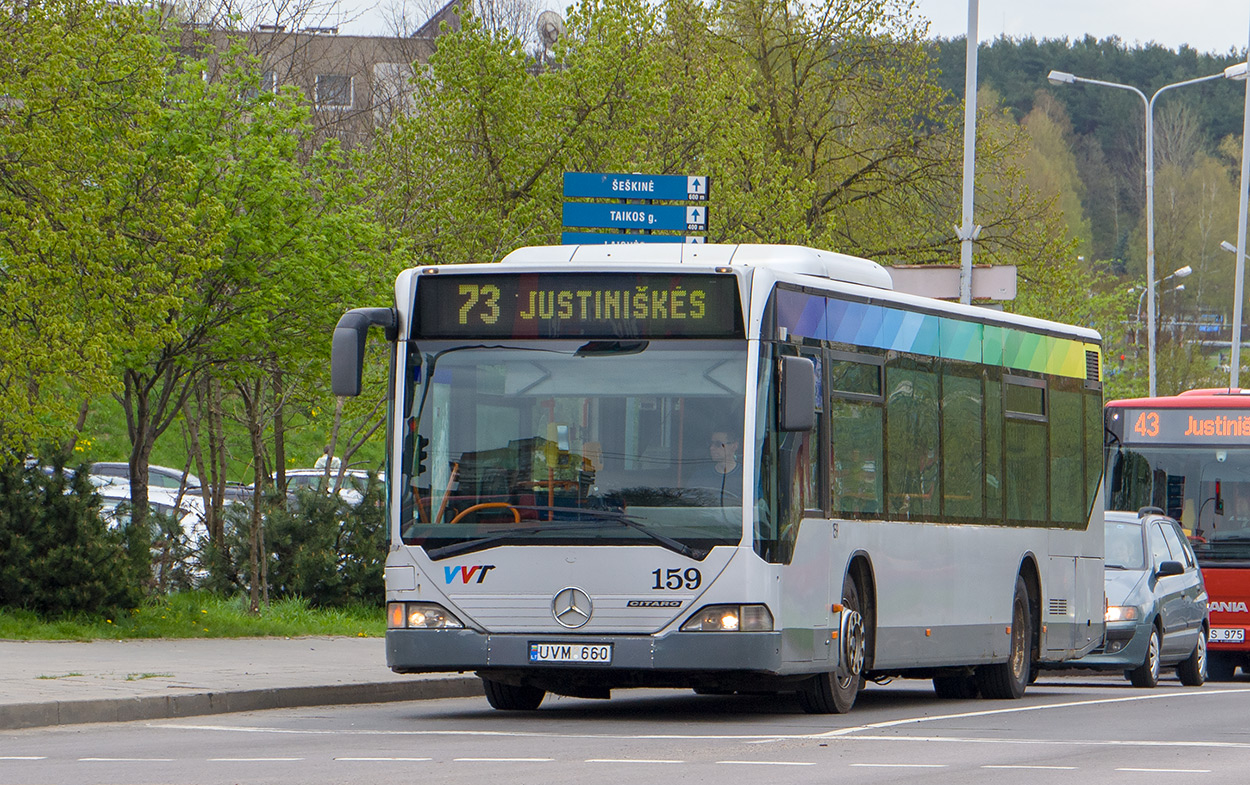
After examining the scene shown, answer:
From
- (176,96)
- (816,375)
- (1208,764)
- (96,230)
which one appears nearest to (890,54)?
(176,96)

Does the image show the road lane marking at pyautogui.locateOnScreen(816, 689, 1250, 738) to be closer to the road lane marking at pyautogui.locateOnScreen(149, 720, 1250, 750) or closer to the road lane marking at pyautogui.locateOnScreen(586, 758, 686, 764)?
the road lane marking at pyautogui.locateOnScreen(149, 720, 1250, 750)

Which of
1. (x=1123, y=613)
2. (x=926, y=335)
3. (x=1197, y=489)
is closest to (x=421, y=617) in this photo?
(x=926, y=335)

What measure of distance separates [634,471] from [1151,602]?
8.82m

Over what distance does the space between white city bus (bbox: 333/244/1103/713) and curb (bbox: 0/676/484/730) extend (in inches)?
70.5

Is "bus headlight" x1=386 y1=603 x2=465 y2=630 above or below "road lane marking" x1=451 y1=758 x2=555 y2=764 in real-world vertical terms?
above

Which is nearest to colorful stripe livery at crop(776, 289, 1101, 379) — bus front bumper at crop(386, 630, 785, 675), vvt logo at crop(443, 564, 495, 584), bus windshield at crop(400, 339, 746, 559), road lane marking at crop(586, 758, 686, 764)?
bus windshield at crop(400, 339, 746, 559)

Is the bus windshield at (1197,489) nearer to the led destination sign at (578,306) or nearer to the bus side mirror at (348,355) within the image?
the led destination sign at (578,306)

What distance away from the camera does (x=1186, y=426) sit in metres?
23.3

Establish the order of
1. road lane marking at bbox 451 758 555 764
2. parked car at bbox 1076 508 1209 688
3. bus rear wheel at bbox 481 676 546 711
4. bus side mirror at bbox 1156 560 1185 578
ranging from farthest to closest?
bus side mirror at bbox 1156 560 1185 578 < parked car at bbox 1076 508 1209 688 < bus rear wheel at bbox 481 676 546 711 < road lane marking at bbox 451 758 555 764

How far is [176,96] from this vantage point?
19984mm

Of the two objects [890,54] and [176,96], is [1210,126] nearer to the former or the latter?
[890,54]

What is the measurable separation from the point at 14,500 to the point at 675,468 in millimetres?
8376

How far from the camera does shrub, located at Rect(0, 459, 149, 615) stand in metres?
18.4

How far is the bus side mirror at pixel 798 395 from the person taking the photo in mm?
12266
